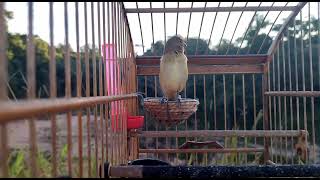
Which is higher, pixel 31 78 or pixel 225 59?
pixel 225 59

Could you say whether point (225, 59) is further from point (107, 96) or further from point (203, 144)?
point (107, 96)

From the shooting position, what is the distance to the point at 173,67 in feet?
11.3

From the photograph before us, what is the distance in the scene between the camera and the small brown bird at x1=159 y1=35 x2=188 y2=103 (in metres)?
3.41

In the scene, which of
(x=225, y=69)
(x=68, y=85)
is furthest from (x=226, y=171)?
(x=225, y=69)

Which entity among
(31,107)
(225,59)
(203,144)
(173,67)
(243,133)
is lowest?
(203,144)

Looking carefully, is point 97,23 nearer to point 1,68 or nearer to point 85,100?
point 85,100

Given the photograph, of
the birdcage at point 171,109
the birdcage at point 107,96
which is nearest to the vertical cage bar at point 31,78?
the birdcage at point 107,96

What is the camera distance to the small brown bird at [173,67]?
3412 millimetres

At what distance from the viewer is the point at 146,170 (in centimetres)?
135

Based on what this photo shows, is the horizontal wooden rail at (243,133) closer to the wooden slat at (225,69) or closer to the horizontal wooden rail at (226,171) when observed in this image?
the wooden slat at (225,69)

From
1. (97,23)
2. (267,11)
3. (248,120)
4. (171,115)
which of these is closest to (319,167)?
(97,23)

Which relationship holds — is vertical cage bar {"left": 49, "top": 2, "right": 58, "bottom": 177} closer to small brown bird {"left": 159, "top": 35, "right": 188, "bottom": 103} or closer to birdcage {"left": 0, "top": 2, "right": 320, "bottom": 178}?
birdcage {"left": 0, "top": 2, "right": 320, "bottom": 178}

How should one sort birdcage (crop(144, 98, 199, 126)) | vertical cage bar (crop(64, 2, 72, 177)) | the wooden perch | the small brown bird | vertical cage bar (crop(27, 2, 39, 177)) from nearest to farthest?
vertical cage bar (crop(27, 2, 39, 177)) → vertical cage bar (crop(64, 2, 72, 177)) → birdcage (crop(144, 98, 199, 126)) → the small brown bird → the wooden perch

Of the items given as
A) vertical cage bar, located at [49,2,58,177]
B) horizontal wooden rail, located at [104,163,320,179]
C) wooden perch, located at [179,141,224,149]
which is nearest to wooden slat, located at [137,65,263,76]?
wooden perch, located at [179,141,224,149]
